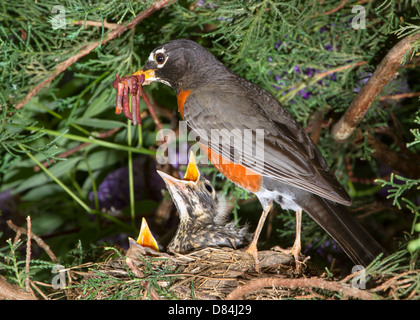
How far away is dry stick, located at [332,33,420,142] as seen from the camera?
5.78 ft

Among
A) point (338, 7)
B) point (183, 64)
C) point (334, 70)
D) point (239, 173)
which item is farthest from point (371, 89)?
point (183, 64)

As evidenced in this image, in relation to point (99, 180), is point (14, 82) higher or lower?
higher

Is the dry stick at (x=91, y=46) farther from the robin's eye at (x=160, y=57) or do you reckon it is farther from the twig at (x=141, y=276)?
the twig at (x=141, y=276)

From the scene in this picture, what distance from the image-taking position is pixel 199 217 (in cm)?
215

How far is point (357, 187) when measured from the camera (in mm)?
2615

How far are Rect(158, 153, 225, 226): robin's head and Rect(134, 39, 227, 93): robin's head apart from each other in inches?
18.1

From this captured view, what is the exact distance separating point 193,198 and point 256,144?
498 millimetres

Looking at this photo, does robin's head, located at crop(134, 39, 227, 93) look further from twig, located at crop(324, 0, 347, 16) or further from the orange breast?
twig, located at crop(324, 0, 347, 16)

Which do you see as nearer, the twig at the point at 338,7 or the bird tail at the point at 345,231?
the bird tail at the point at 345,231

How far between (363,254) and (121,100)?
1.21 meters

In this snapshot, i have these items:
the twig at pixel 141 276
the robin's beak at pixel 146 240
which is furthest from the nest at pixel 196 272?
the robin's beak at pixel 146 240

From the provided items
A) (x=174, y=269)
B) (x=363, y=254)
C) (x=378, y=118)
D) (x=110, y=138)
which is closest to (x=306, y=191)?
(x=363, y=254)

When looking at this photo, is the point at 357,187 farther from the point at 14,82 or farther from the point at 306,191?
the point at 14,82

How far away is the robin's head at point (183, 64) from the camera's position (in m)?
2.06
